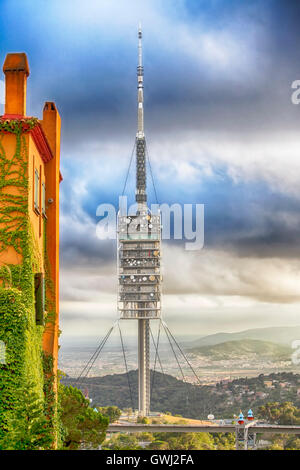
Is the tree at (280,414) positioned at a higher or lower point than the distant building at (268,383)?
lower

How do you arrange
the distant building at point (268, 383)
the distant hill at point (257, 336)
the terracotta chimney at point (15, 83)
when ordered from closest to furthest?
1. the terracotta chimney at point (15, 83)
2. the distant building at point (268, 383)
3. the distant hill at point (257, 336)

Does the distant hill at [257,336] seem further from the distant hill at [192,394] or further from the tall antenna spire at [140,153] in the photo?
the tall antenna spire at [140,153]

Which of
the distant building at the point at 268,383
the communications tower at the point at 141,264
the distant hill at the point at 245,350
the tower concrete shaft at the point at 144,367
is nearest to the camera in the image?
the communications tower at the point at 141,264

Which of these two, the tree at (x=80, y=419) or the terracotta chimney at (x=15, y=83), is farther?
the tree at (x=80, y=419)

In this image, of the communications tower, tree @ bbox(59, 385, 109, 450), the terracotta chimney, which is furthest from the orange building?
the communications tower

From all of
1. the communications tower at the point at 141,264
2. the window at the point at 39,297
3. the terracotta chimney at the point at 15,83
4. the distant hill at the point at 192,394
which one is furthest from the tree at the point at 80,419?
the communications tower at the point at 141,264

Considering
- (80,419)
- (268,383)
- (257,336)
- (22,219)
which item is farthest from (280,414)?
(22,219)
